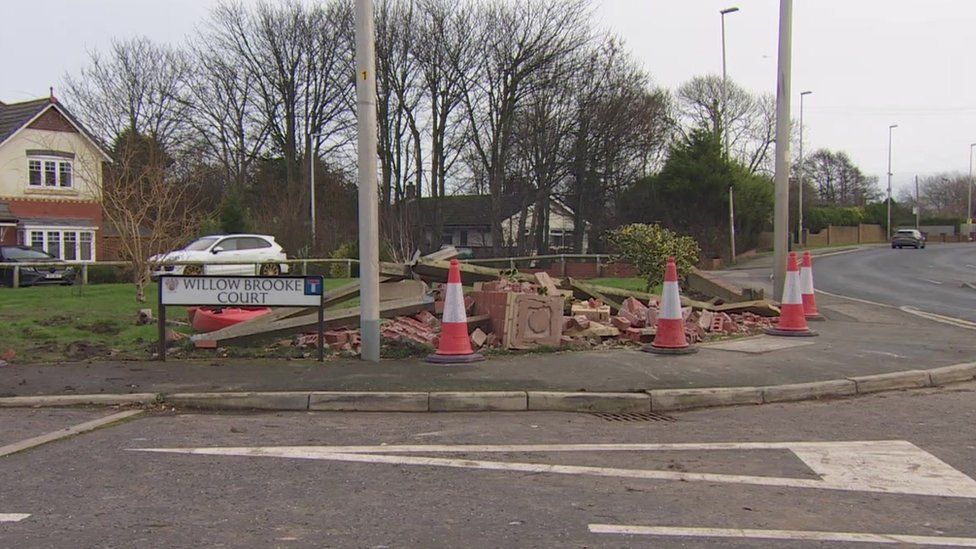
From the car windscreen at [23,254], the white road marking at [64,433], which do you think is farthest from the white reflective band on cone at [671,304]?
the car windscreen at [23,254]

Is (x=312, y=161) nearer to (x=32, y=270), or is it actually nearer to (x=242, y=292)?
(x=32, y=270)

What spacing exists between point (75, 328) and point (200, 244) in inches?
468

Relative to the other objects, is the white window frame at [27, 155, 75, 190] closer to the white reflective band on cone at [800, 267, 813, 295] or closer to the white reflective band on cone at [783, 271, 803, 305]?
the white reflective band on cone at [800, 267, 813, 295]

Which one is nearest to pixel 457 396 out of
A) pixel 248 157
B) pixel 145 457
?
pixel 145 457

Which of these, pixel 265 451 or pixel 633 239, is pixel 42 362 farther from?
pixel 633 239

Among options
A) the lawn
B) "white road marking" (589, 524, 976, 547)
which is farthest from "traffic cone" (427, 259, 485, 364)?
"white road marking" (589, 524, 976, 547)

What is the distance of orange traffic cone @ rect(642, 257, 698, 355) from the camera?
900 centimetres

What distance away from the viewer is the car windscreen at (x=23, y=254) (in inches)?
914

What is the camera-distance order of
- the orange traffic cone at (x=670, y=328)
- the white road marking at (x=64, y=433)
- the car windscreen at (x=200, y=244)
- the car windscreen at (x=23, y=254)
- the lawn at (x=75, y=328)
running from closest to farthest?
the white road marking at (x=64, y=433), the orange traffic cone at (x=670, y=328), the lawn at (x=75, y=328), the car windscreen at (x=200, y=244), the car windscreen at (x=23, y=254)

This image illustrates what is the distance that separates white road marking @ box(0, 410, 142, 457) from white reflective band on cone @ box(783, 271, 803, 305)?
28.1ft

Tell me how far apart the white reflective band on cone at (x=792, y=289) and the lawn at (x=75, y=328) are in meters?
8.75

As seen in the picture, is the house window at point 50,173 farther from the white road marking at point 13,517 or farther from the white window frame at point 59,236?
the white road marking at point 13,517

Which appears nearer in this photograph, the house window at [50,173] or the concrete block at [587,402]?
the concrete block at [587,402]

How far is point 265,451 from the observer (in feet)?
17.5
